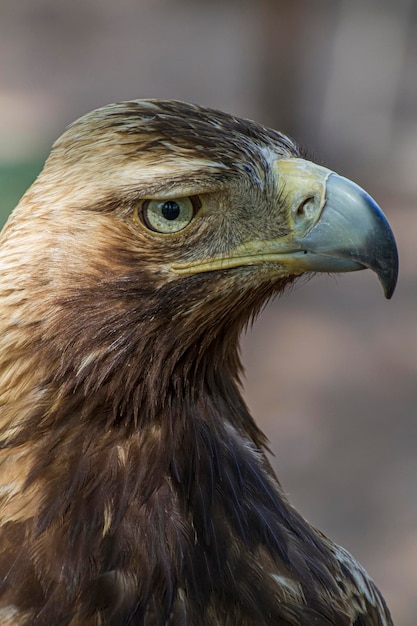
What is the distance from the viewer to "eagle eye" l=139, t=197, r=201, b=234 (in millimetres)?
2203

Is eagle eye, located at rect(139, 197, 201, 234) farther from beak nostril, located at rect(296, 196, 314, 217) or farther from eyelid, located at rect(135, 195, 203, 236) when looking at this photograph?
beak nostril, located at rect(296, 196, 314, 217)

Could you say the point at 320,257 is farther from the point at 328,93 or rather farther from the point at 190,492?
the point at 328,93

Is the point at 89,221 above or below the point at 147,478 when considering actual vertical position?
above

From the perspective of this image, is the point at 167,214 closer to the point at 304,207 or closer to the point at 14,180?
the point at 304,207

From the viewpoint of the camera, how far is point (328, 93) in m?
8.51

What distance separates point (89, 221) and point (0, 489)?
603mm

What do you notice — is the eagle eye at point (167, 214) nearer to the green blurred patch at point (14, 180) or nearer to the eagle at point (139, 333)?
the eagle at point (139, 333)

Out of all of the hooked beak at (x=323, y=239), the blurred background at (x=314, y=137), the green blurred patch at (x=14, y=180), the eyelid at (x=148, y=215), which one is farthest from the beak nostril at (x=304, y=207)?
the green blurred patch at (x=14, y=180)

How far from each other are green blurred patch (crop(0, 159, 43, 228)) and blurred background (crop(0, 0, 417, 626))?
16 mm

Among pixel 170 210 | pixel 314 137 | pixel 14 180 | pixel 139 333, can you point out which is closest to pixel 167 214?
pixel 170 210

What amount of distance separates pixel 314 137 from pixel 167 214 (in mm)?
5722

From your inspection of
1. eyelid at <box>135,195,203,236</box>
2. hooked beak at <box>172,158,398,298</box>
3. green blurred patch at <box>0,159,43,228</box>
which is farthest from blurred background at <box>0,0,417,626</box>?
eyelid at <box>135,195,203,236</box>

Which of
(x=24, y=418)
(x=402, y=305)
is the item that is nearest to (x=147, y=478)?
(x=24, y=418)

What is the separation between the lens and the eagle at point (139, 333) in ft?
7.28
